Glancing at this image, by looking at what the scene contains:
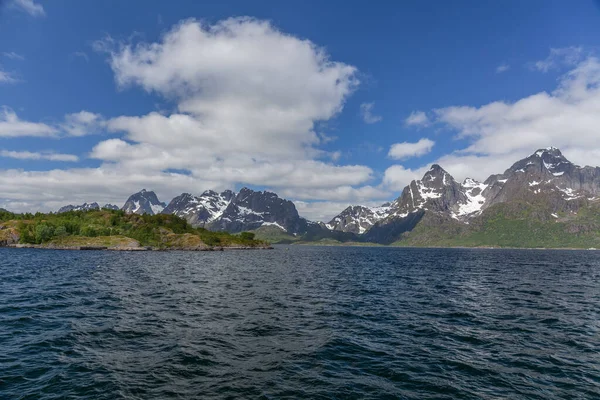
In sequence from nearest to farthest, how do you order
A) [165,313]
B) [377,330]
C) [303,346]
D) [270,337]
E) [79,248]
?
[303,346]
[270,337]
[377,330]
[165,313]
[79,248]

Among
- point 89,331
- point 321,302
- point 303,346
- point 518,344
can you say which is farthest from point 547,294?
point 89,331

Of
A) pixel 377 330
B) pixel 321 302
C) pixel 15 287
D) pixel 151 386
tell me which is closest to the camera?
pixel 151 386

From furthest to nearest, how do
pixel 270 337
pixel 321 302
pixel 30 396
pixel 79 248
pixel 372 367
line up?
1. pixel 79 248
2. pixel 321 302
3. pixel 270 337
4. pixel 372 367
5. pixel 30 396

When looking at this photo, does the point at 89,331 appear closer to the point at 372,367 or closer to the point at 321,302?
the point at 372,367

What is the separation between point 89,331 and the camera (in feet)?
97.4

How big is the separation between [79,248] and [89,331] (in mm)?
192515

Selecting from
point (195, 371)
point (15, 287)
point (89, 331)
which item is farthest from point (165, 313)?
point (15, 287)

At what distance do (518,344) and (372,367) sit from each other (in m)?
15.2

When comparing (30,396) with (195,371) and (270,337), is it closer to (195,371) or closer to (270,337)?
(195,371)

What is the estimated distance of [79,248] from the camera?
621ft

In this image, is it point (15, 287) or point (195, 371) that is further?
point (15, 287)

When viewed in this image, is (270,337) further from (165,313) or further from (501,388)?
(501,388)

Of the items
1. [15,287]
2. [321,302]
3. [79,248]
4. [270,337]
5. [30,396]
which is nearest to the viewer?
[30,396]

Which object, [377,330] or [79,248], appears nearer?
[377,330]
